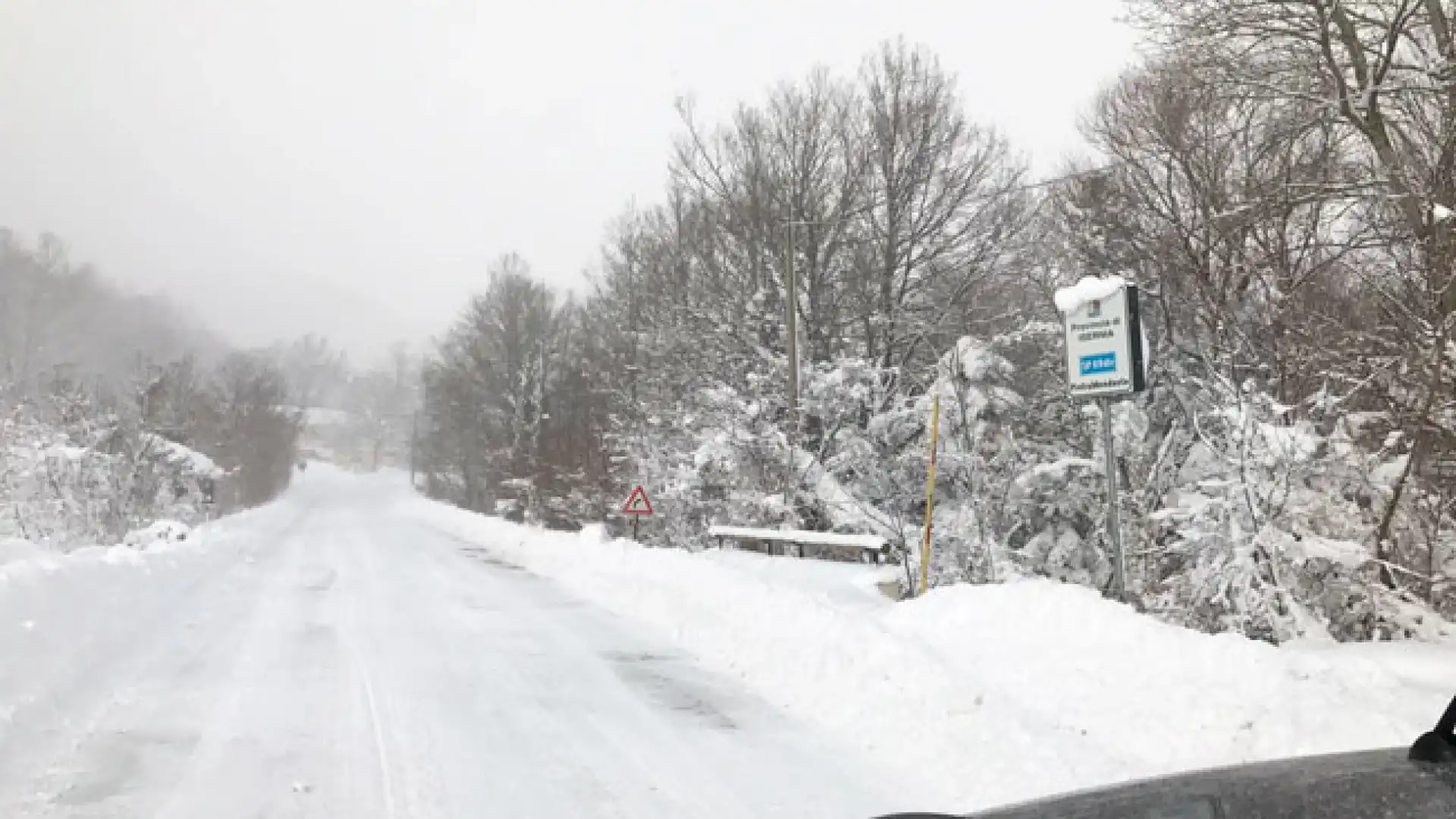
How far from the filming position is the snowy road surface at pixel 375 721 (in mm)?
5277

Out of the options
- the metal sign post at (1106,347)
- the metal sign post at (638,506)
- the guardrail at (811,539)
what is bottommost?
the guardrail at (811,539)

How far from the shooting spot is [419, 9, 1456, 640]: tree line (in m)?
9.77

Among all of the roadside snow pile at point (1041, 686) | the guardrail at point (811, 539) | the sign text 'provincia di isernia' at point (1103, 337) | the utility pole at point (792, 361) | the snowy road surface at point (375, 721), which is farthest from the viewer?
the utility pole at point (792, 361)

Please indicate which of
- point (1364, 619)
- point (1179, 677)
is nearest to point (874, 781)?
point (1179, 677)

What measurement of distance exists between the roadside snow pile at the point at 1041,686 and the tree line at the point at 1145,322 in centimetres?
235

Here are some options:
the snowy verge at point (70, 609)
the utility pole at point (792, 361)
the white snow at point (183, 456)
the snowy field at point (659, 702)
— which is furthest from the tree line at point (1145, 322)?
the white snow at point (183, 456)

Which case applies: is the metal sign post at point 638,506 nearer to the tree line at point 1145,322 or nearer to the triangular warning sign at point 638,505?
the triangular warning sign at point 638,505

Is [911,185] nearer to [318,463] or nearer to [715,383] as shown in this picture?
[715,383]

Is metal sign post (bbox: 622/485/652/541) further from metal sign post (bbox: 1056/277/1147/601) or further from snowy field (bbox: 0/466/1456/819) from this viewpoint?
metal sign post (bbox: 1056/277/1147/601)

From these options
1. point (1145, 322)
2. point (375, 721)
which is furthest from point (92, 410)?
point (1145, 322)

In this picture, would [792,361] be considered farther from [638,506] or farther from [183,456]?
[183,456]

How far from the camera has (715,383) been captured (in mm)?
24984

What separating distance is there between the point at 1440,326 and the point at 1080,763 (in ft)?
18.2

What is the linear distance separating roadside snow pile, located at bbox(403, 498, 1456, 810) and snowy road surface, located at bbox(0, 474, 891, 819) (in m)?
0.54
